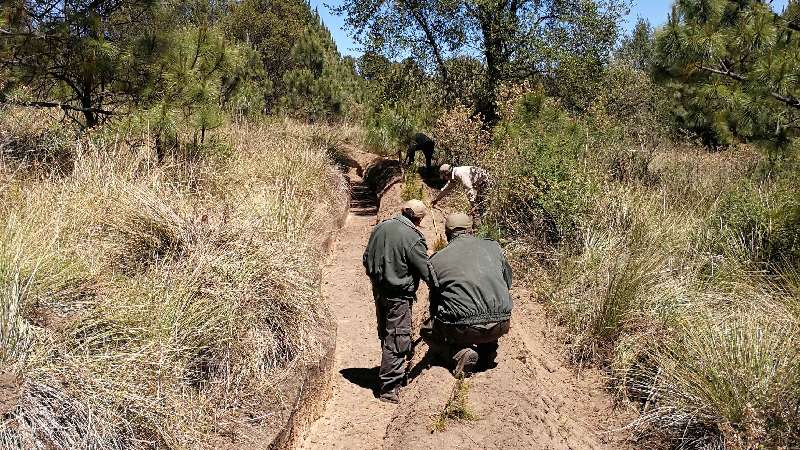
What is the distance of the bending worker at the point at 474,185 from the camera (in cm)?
955

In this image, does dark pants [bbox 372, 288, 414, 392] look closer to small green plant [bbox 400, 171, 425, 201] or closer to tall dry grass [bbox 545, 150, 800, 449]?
tall dry grass [bbox 545, 150, 800, 449]

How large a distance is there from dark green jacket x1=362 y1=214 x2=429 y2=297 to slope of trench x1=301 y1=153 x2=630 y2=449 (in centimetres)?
86

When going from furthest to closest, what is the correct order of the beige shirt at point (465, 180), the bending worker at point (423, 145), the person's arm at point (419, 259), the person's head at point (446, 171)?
the bending worker at point (423, 145) < the person's head at point (446, 171) < the beige shirt at point (465, 180) < the person's arm at point (419, 259)

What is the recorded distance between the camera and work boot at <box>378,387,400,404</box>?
558 centimetres

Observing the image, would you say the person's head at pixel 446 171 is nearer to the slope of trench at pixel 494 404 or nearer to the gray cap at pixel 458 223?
the slope of trench at pixel 494 404

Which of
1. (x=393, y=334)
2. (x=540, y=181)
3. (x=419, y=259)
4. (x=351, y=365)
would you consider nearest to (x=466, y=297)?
(x=419, y=259)

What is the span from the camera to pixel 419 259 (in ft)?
17.0

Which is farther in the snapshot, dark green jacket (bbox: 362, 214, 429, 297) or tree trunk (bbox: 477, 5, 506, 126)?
tree trunk (bbox: 477, 5, 506, 126)

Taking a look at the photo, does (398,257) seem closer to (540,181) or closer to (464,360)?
(464,360)

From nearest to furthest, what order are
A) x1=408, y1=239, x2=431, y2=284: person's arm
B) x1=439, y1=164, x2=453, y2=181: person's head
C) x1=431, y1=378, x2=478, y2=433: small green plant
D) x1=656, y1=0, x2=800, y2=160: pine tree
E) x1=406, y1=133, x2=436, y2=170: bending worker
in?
x1=431, y1=378, x2=478, y2=433: small green plant
x1=408, y1=239, x2=431, y2=284: person's arm
x1=656, y1=0, x2=800, y2=160: pine tree
x1=439, y1=164, x2=453, y2=181: person's head
x1=406, y1=133, x2=436, y2=170: bending worker

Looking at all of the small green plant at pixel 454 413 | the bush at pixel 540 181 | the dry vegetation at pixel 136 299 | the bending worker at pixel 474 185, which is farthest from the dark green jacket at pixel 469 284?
the bending worker at pixel 474 185

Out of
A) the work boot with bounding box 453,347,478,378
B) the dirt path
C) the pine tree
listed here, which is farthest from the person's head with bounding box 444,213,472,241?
the pine tree

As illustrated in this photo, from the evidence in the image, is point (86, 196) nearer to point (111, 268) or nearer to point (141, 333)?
point (111, 268)

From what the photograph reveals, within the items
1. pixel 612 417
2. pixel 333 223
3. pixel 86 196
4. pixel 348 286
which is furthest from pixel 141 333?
pixel 333 223
